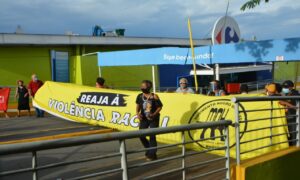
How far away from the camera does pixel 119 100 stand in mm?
11711

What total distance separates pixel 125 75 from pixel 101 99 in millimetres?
19121

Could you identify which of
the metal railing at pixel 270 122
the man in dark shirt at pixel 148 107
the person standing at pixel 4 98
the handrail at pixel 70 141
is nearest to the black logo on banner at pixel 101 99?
the man in dark shirt at pixel 148 107

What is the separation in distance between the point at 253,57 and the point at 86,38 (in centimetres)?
1709

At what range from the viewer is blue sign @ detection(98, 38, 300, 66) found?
11960mm

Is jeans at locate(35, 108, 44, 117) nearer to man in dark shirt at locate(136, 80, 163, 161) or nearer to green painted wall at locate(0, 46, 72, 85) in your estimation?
man in dark shirt at locate(136, 80, 163, 161)

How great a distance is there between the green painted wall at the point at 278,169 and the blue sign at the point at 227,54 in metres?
5.38

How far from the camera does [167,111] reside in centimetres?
1042

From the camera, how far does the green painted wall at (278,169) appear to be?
229 inches

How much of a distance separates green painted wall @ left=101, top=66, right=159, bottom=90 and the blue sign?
12308mm

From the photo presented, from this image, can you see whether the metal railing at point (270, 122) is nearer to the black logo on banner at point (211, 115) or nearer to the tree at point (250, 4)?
the black logo on banner at point (211, 115)

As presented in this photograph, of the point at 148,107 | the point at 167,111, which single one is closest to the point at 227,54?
the point at 167,111

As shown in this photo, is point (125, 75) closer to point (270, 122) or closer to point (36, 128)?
point (36, 128)

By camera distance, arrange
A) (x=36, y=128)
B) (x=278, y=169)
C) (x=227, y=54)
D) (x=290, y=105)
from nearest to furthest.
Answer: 1. (x=278, y=169)
2. (x=290, y=105)
3. (x=36, y=128)
4. (x=227, y=54)

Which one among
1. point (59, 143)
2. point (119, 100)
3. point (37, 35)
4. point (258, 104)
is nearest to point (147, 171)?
point (258, 104)
